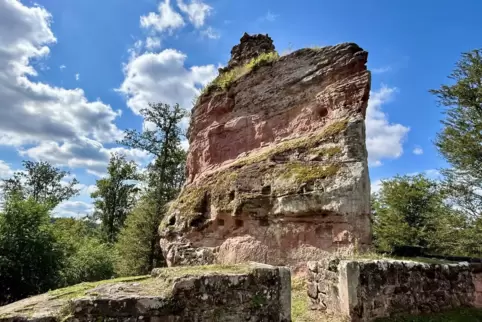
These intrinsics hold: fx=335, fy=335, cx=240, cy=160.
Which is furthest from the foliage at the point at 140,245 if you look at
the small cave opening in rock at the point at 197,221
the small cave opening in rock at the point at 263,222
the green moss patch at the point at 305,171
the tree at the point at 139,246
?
the green moss patch at the point at 305,171

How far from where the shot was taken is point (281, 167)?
37.5ft

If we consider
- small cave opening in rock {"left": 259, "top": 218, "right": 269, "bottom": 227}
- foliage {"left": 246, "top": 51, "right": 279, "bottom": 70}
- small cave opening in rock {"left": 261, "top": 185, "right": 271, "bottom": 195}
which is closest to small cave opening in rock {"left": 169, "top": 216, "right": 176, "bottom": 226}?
small cave opening in rock {"left": 259, "top": 218, "right": 269, "bottom": 227}

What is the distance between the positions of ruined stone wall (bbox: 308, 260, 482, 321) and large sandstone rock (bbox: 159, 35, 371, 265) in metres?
2.37

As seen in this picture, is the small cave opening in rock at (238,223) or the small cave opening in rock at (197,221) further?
the small cave opening in rock at (197,221)

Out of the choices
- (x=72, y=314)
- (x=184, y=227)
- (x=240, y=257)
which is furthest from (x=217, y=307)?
(x=184, y=227)

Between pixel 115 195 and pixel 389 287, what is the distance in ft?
113

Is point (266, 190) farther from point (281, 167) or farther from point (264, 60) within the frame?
point (264, 60)

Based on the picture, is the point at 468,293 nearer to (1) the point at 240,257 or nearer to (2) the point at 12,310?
(1) the point at 240,257

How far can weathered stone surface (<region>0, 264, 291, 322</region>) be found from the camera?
3.73m

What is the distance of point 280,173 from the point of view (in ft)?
37.0

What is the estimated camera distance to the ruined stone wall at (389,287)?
20.3 ft

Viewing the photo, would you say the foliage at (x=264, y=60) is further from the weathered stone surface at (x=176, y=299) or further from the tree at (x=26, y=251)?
the weathered stone surface at (x=176, y=299)

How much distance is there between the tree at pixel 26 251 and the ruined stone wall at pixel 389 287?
1030cm

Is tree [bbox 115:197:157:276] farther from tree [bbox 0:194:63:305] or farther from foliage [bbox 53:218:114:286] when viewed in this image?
tree [bbox 0:194:63:305]
